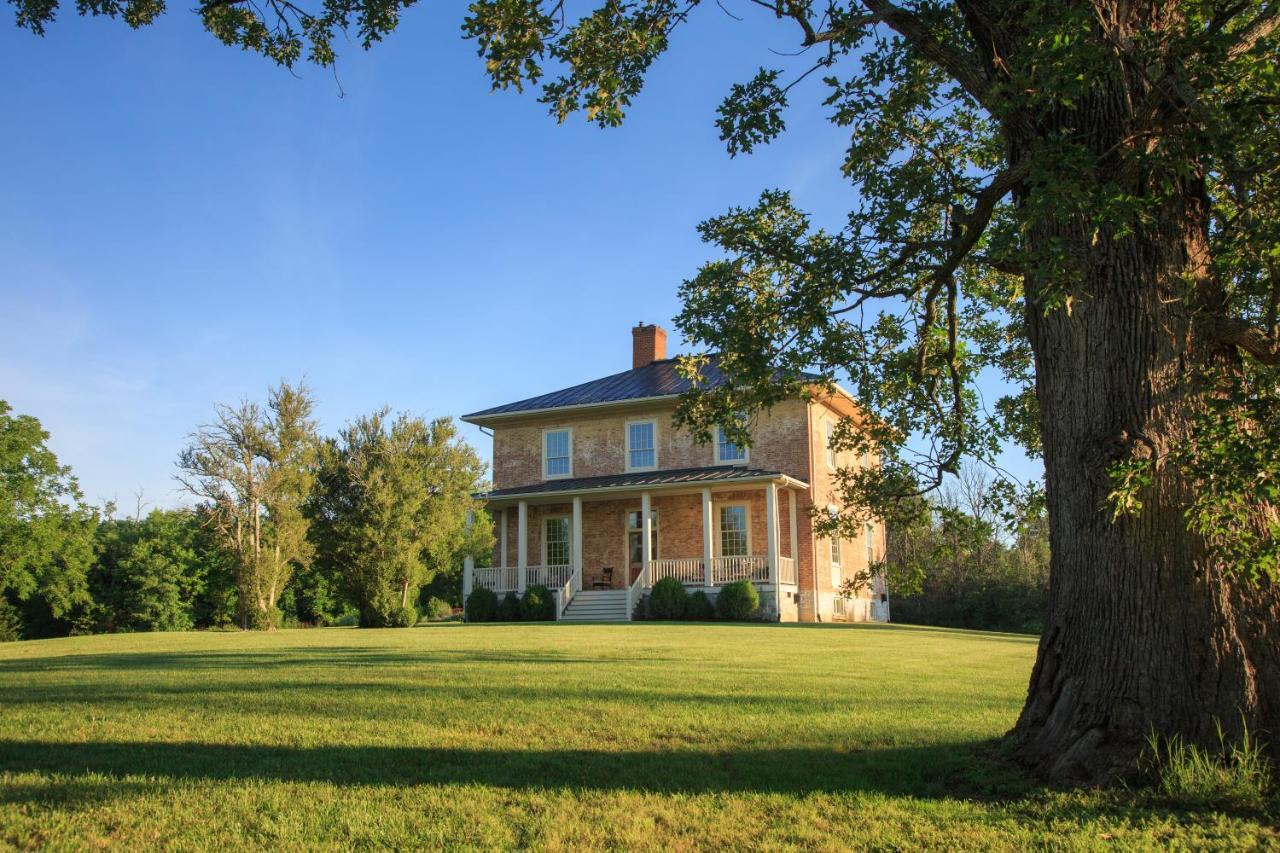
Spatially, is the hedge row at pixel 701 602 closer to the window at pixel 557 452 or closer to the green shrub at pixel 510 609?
the green shrub at pixel 510 609

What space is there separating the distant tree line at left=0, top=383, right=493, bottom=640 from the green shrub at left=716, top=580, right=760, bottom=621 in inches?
282

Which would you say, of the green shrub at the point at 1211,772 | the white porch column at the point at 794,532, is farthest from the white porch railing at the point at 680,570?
the green shrub at the point at 1211,772

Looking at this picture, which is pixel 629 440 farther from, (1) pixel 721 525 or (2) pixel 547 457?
(1) pixel 721 525

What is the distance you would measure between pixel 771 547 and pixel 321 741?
17.8 metres

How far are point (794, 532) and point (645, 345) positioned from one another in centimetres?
920

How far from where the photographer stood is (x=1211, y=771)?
181 inches

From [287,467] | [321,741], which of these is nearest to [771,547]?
[287,467]

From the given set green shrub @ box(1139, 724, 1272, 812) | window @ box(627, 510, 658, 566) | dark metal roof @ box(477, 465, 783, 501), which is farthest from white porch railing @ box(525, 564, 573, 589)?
Answer: green shrub @ box(1139, 724, 1272, 812)

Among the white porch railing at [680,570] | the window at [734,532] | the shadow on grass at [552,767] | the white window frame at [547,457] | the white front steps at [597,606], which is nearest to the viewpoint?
the shadow on grass at [552,767]

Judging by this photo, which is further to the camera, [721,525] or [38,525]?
[38,525]

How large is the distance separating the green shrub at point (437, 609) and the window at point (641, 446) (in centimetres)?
1203

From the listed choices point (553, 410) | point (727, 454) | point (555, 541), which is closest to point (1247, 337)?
point (727, 454)

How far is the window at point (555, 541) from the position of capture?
2720cm

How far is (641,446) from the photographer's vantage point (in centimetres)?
2691
